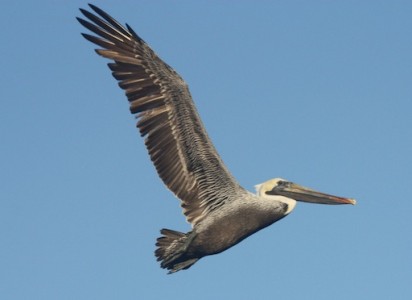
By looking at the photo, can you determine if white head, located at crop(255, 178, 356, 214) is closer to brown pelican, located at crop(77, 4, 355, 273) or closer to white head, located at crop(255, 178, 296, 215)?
white head, located at crop(255, 178, 296, 215)

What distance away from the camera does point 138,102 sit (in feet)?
40.2

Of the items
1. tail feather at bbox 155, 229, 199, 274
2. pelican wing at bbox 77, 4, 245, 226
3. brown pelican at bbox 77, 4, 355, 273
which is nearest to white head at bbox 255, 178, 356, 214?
brown pelican at bbox 77, 4, 355, 273

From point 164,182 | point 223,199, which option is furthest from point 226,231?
point 164,182

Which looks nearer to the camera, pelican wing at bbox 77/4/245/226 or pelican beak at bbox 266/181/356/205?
pelican wing at bbox 77/4/245/226

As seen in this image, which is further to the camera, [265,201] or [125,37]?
[125,37]

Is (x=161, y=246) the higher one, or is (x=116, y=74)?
(x=116, y=74)

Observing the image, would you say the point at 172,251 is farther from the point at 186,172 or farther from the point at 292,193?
the point at 292,193

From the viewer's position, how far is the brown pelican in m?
11.5

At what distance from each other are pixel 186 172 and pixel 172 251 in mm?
1255

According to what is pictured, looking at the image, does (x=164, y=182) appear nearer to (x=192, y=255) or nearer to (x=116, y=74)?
(x=192, y=255)

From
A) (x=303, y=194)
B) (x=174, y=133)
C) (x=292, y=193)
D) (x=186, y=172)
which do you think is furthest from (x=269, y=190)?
(x=174, y=133)

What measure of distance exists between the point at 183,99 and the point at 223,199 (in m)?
1.72

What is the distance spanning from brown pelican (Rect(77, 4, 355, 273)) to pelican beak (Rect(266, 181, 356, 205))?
275 millimetres

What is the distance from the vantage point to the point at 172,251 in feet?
38.3
